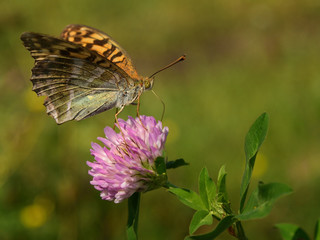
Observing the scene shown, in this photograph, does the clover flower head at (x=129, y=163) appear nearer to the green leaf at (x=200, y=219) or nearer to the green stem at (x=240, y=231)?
the green leaf at (x=200, y=219)

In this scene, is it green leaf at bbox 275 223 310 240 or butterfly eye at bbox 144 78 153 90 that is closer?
green leaf at bbox 275 223 310 240

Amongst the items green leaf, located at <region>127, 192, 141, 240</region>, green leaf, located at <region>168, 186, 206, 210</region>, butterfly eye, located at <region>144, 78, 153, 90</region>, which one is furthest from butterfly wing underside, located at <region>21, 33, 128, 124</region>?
green leaf, located at <region>168, 186, 206, 210</region>

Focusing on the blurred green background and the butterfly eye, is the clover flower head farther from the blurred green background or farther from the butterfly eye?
the blurred green background

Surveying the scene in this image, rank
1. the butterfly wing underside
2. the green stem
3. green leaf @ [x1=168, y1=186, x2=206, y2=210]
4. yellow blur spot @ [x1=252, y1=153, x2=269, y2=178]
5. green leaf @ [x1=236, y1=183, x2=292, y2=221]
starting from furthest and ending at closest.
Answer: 1. yellow blur spot @ [x1=252, y1=153, x2=269, y2=178]
2. the butterfly wing underside
3. green leaf @ [x1=168, y1=186, x2=206, y2=210]
4. the green stem
5. green leaf @ [x1=236, y1=183, x2=292, y2=221]

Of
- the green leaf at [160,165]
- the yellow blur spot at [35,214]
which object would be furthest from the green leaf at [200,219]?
the yellow blur spot at [35,214]

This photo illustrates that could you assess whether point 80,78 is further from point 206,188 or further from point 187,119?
point 187,119

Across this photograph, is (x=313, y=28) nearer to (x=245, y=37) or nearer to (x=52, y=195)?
(x=245, y=37)
